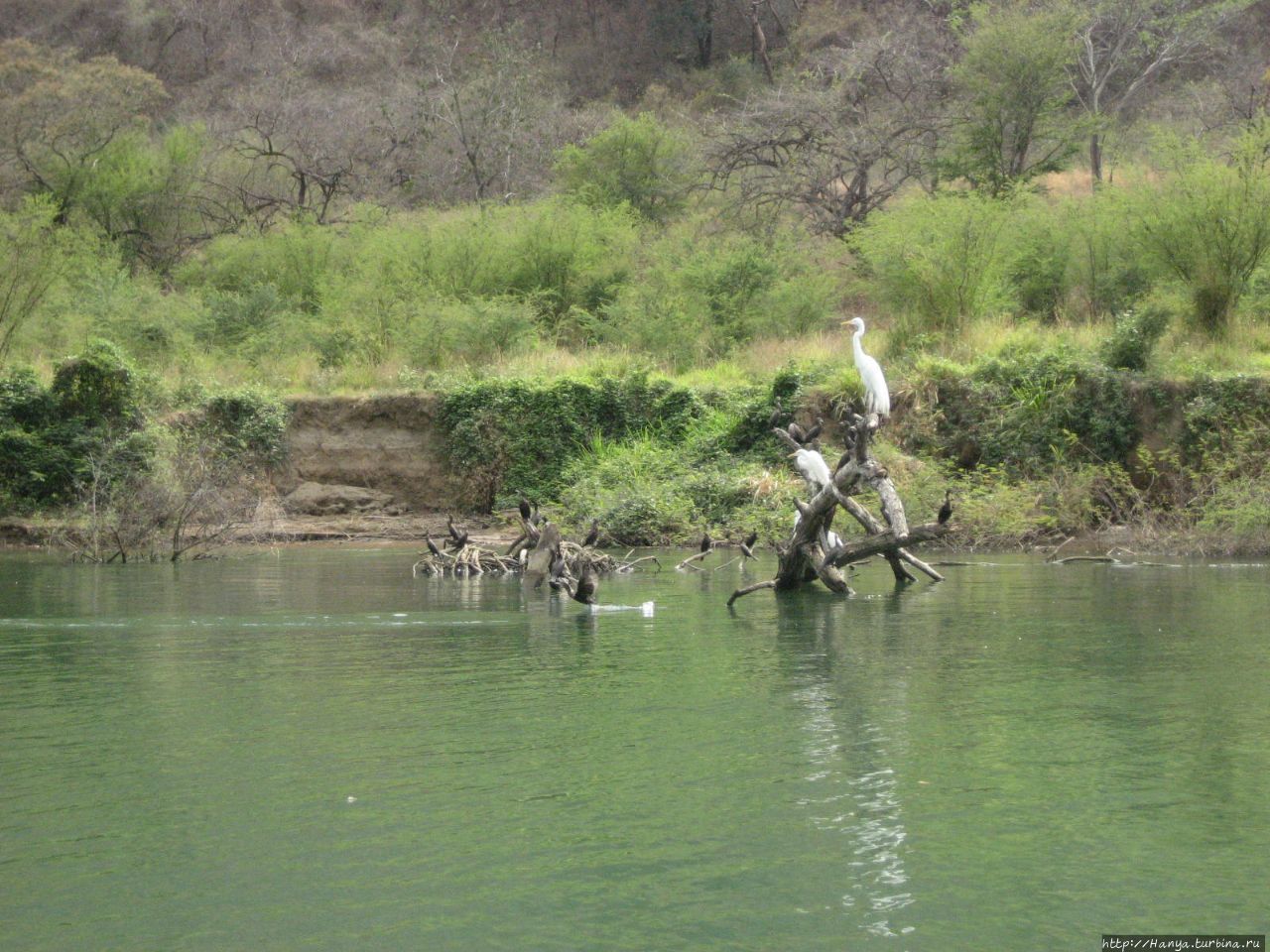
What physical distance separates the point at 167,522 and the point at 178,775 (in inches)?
681

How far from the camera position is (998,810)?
8.20 meters

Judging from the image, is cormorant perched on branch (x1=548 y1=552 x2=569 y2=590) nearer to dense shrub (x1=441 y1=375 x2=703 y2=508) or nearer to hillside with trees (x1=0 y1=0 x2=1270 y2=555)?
hillside with trees (x1=0 y1=0 x2=1270 y2=555)

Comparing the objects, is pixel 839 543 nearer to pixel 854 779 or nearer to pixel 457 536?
pixel 457 536

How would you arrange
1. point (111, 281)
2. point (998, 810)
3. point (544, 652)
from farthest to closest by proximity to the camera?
point (111, 281) < point (544, 652) < point (998, 810)

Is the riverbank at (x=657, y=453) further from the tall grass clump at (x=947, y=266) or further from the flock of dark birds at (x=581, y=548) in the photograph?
the flock of dark birds at (x=581, y=548)

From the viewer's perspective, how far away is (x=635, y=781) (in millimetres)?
8922

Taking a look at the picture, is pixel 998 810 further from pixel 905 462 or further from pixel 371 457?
pixel 371 457

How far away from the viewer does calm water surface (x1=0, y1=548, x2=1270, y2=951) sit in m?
6.68

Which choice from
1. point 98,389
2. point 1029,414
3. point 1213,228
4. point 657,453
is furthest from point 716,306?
point 98,389

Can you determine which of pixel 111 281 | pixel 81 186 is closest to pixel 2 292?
pixel 111 281

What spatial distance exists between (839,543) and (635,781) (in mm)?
9863

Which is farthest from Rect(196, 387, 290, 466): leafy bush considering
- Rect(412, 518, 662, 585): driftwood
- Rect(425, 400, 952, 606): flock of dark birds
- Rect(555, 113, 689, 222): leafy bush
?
Rect(555, 113, 689, 222): leafy bush

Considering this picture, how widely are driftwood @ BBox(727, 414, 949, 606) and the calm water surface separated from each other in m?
1.40

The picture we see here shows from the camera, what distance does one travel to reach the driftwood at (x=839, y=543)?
16.5 meters
